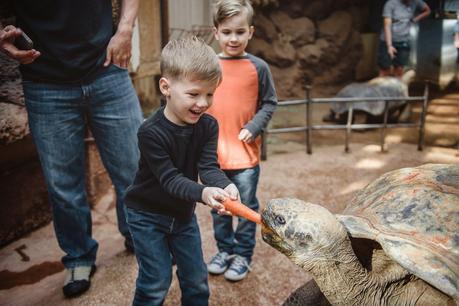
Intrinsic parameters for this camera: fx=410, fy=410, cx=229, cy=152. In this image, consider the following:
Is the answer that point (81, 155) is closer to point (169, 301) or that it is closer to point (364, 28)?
point (169, 301)

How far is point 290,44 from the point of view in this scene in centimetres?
870

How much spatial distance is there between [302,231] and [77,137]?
4.22 ft

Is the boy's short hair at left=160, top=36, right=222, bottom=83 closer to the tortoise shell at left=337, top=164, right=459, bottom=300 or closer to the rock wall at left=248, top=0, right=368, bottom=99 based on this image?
the tortoise shell at left=337, top=164, right=459, bottom=300

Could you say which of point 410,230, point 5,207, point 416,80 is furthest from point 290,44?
point 410,230

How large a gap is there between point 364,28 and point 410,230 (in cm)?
869

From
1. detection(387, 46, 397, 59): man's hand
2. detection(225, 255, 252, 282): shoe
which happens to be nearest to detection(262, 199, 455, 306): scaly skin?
detection(225, 255, 252, 282): shoe

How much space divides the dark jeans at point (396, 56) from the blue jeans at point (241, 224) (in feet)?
15.1

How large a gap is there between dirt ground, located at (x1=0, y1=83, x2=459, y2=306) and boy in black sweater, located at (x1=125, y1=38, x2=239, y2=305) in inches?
21.4

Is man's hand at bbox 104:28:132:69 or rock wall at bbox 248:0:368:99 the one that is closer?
man's hand at bbox 104:28:132:69

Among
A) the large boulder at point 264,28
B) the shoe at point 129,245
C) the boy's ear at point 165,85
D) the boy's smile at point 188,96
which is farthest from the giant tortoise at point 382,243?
the large boulder at point 264,28

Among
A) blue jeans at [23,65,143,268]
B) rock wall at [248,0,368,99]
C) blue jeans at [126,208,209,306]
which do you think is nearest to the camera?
blue jeans at [126,208,209,306]

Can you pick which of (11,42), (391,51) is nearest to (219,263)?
(11,42)

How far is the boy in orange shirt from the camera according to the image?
82.4 inches

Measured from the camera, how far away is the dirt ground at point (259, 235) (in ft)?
7.13
